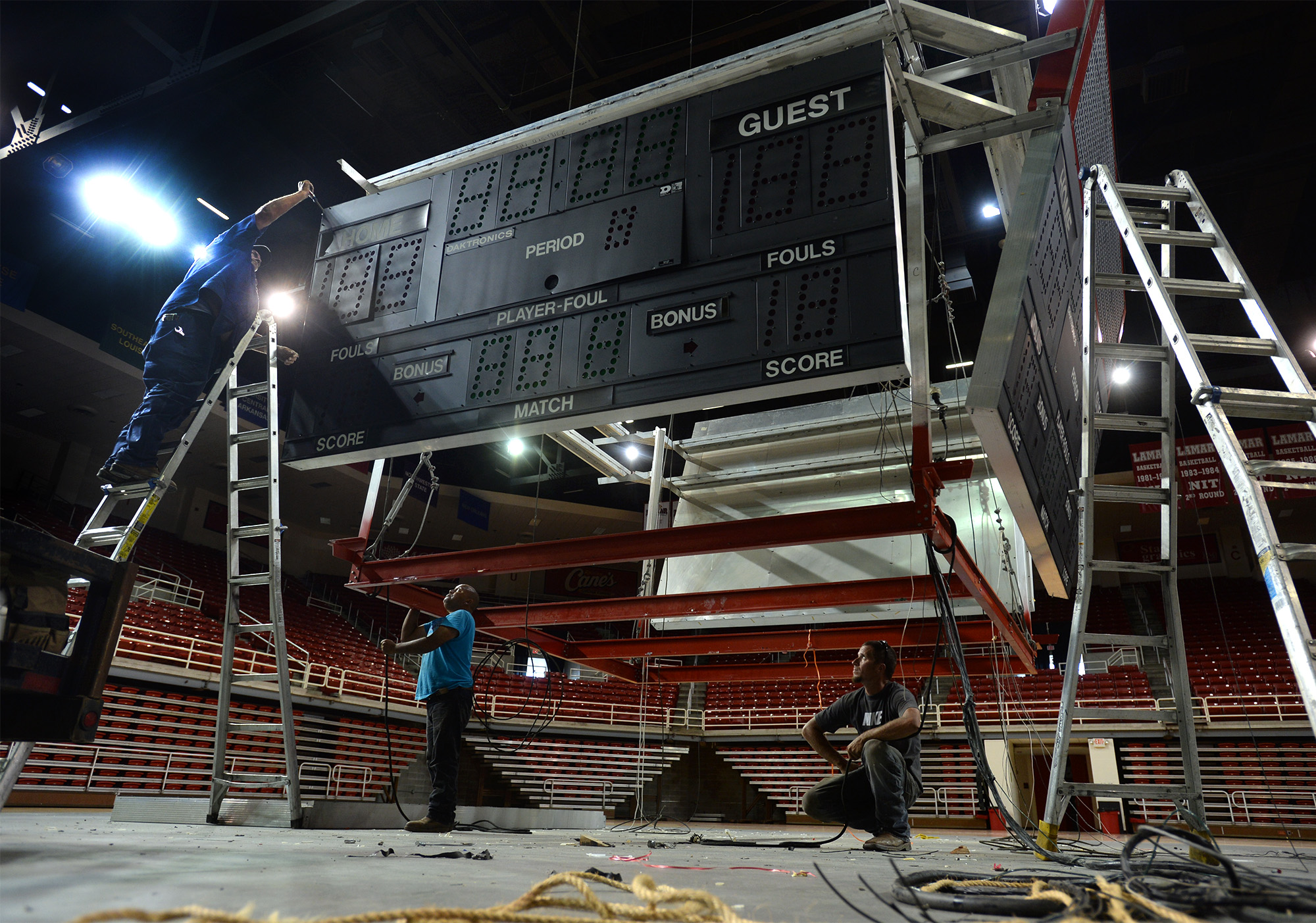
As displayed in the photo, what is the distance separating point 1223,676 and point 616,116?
1677 centimetres

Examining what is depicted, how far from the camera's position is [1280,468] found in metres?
2.18

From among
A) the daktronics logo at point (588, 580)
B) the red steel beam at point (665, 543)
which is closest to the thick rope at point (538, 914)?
the red steel beam at point (665, 543)

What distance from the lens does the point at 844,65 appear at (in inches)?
137

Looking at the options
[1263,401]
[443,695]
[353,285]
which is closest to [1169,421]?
[1263,401]

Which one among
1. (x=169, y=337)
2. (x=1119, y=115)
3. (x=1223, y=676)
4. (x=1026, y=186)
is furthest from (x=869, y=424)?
(x=1223, y=676)

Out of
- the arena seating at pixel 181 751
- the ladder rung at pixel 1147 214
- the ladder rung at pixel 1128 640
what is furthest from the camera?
the arena seating at pixel 181 751

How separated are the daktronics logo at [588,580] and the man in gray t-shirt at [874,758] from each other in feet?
67.7

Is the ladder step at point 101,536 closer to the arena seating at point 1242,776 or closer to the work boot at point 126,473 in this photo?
the work boot at point 126,473

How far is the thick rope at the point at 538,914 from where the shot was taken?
1055 mm

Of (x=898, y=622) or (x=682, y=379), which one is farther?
(x=898, y=622)

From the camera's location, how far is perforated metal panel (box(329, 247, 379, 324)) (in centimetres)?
423

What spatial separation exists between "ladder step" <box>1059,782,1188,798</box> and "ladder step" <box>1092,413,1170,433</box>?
154 cm

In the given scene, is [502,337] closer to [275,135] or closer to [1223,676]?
[275,135]

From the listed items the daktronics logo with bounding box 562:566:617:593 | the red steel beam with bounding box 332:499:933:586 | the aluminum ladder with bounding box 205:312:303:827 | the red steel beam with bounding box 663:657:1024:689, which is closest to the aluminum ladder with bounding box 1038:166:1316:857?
the red steel beam with bounding box 332:499:933:586
